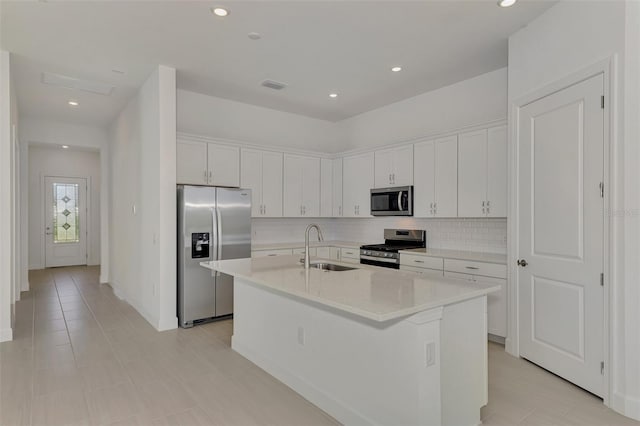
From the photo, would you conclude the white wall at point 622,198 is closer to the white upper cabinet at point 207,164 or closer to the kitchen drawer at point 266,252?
the kitchen drawer at point 266,252

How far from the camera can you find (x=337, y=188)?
6.11 metres

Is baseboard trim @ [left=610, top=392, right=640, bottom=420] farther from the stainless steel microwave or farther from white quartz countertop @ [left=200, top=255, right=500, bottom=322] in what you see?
the stainless steel microwave

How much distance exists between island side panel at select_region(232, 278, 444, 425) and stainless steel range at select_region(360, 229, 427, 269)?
209cm

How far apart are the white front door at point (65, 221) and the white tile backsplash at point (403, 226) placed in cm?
585

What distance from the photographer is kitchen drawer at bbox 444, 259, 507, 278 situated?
11.9 ft

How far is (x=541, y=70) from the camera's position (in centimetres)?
309

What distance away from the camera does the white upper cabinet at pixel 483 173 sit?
12.8ft

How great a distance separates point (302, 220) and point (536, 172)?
3850 mm

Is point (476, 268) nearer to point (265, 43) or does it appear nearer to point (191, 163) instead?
point (265, 43)

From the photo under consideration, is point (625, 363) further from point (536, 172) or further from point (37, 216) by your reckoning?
point (37, 216)

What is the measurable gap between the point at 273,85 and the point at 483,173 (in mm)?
2751

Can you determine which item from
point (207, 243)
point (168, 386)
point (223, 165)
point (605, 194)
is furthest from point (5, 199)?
point (605, 194)

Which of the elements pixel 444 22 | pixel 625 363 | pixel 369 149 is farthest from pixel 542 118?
pixel 369 149

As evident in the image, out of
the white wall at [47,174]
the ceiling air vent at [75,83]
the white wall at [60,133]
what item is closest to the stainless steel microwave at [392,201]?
the ceiling air vent at [75,83]
